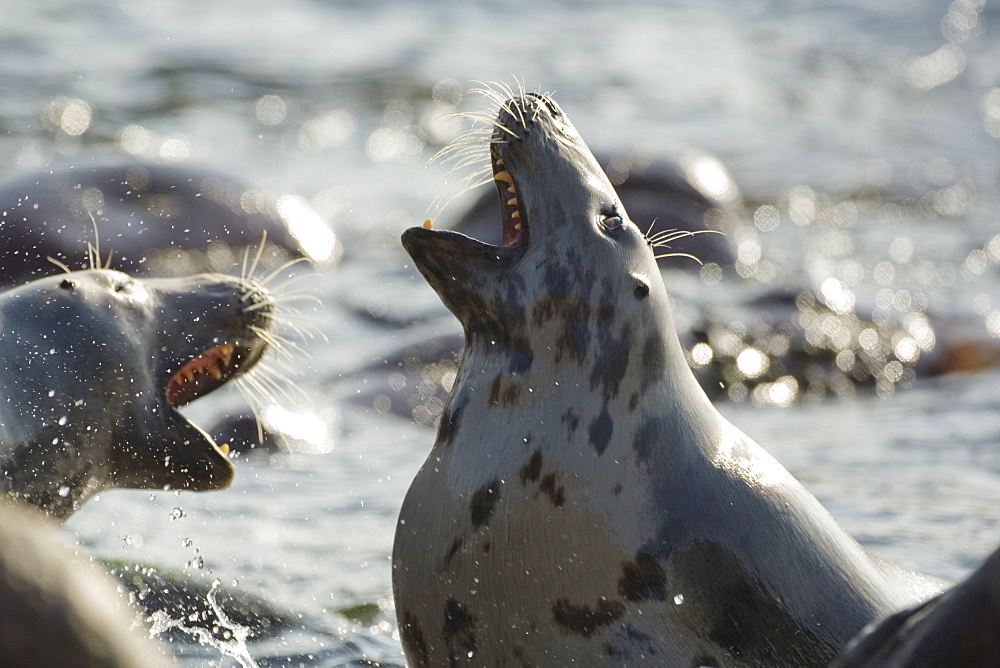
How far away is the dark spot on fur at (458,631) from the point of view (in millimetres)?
3525

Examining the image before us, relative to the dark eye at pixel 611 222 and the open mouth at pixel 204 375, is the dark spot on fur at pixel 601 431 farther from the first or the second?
the open mouth at pixel 204 375

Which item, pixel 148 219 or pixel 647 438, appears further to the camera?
pixel 148 219

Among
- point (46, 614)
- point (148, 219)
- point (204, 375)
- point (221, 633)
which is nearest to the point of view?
point (46, 614)

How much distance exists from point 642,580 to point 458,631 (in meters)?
0.47

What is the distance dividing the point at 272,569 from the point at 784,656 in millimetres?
2378

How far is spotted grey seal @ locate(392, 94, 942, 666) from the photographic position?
3.49m

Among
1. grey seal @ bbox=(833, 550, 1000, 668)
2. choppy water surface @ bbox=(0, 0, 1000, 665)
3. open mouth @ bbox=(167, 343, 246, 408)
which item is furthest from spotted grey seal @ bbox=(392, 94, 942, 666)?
open mouth @ bbox=(167, 343, 246, 408)

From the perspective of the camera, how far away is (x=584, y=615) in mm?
3480

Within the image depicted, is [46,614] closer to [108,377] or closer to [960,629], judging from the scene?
[960,629]

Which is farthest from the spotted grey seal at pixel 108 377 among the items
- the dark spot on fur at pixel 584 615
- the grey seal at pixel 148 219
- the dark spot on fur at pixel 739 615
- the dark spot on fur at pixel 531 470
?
the grey seal at pixel 148 219

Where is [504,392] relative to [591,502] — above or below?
above

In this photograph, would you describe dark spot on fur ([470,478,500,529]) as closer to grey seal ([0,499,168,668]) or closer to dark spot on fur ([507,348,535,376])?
dark spot on fur ([507,348,535,376])

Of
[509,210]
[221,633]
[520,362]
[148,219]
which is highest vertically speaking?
[509,210]

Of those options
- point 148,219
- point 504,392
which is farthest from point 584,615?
point 148,219
